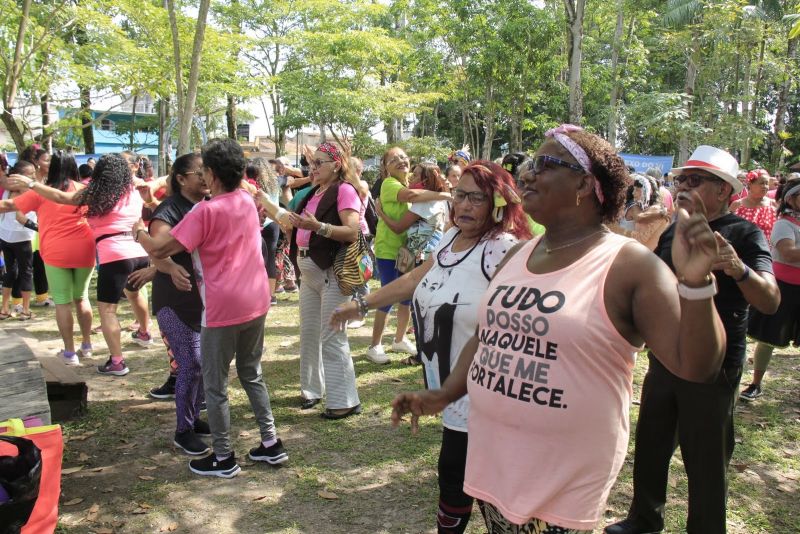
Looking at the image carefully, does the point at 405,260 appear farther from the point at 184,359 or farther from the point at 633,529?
the point at 633,529

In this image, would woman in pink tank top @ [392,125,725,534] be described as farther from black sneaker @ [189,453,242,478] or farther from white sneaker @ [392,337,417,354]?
white sneaker @ [392,337,417,354]

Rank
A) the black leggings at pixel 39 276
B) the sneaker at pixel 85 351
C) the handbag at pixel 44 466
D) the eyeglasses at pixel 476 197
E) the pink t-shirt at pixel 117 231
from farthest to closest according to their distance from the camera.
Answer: the black leggings at pixel 39 276, the sneaker at pixel 85 351, the pink t-shirt at pixel 117 231, the eyeglasses at pixel 476 197, the handbag at pixel 44 466

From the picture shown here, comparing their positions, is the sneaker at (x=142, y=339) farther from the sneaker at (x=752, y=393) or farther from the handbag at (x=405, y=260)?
the sneaker at (x=752, y=393)

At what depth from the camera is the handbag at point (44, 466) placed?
2.69 meters

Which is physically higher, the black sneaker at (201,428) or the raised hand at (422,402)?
the raised hand at (422,402)

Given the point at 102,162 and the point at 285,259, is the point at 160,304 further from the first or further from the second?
the point at 285,259

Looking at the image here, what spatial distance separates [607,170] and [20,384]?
3477mm

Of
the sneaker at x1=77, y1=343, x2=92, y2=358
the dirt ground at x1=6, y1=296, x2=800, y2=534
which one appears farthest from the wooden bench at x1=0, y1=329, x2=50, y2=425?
the sneaker at x1=77, y1=343, x2=92, y2=358

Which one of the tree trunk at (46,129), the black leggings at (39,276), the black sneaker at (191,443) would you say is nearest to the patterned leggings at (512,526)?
the black sneaker at (191,443)

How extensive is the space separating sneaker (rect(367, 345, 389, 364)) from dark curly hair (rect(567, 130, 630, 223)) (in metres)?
4.81

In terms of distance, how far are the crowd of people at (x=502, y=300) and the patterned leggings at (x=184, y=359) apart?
12 mm

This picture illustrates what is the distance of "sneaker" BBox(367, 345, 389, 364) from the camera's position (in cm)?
668

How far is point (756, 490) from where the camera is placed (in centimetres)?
423

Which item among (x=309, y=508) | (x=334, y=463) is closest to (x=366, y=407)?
(x=334, y=463)
